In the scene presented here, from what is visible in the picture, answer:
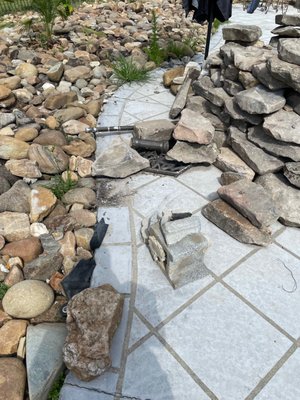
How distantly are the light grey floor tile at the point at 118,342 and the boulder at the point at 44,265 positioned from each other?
2.22 feet

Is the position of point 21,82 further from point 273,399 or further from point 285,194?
point 273,399

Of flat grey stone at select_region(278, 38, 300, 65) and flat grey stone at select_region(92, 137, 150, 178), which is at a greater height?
flat grey stone at select_region(278, 38, 300, 65)

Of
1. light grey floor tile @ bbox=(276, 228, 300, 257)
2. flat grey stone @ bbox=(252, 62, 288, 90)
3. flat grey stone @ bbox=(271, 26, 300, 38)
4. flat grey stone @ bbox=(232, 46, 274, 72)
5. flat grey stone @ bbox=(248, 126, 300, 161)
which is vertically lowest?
light grey floor tile @ bbox=(276, 228, 300, 257)

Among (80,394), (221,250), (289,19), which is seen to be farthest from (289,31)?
(80,394)

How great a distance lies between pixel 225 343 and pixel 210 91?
9.48ft

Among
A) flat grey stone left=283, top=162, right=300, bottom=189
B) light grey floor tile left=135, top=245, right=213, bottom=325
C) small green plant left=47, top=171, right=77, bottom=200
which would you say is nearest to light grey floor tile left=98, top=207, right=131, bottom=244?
light grey floor tile left=135, top=245, right=213, bottom=325

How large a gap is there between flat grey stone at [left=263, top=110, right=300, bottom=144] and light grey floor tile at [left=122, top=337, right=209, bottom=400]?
2116mm

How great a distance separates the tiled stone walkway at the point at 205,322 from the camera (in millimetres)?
1758

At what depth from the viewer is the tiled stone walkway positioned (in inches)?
69.2

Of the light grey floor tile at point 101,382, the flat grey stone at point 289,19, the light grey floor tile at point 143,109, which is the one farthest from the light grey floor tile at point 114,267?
the flat grey stone at point 289,19

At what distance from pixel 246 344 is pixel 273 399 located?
0.31 metres

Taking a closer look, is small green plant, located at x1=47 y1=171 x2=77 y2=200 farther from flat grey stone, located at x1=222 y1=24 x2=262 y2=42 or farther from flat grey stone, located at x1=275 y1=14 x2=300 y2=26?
flat grey stone, located at x1=275 y1=14 x2=300 y2=26

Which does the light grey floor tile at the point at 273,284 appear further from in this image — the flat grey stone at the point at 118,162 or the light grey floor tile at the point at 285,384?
the flat grey stone at the point at 118,162

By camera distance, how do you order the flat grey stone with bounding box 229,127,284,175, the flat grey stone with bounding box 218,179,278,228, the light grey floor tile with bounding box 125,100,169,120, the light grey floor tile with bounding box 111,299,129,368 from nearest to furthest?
1. the light grey floor tile with bounding box 111,299,129,368
2. the flat grey stone with bounding box 218,179,278,228
3. the flat grey stone with bounding box 229,127,284,175
4. the light grey floor tile with bounding box 125,100,169,120
